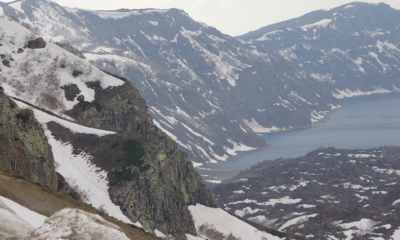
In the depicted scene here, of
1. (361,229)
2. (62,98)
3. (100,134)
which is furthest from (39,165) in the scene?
(361,229)

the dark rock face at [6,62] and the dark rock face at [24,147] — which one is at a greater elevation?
the dark rock face at [6,62]

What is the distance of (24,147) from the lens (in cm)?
5372

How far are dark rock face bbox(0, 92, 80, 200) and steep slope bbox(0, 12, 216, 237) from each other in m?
1.55

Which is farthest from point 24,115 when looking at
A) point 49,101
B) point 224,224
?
point 224,224

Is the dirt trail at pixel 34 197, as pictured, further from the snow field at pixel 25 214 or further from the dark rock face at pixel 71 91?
the dark rock face at pixel 71 91

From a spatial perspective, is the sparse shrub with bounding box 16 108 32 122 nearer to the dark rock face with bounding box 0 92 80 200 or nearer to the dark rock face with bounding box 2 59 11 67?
the dark rock face with bounding box 0 92 80 200

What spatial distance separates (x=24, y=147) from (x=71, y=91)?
2513 inches

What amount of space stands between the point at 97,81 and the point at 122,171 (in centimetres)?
4899

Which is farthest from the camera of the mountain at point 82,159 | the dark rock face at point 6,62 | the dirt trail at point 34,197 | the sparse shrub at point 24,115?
the dark rock face at point 6,62

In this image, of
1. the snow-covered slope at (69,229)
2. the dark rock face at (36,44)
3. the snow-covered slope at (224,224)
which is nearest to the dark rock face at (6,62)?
the dark rock face at (36,44)

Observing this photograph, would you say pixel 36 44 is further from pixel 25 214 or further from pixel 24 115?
pixel 25 214

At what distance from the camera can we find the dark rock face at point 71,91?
11375 cm

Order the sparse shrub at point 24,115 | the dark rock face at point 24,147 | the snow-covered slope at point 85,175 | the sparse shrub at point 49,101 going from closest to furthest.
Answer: the dark rock face at point 24,147 < the sparse shrub at point 24,115 < the snow-covered slope at point 85,175 < the sparse shrub at point 49,101

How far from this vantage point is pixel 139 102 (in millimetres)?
120438
